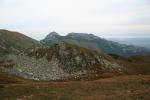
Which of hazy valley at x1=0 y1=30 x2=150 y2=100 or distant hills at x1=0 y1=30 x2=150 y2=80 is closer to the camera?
hazy valley at x1=0 y1=30 x2=150 y2=100

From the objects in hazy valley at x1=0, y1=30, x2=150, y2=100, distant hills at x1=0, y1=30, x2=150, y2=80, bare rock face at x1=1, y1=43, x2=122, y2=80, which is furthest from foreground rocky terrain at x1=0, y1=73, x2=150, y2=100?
bare rock face at x1=1, y1=43, x2=122, y2=80

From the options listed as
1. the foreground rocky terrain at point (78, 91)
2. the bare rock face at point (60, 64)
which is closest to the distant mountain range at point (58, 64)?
the bare rock face at point (60, 64)

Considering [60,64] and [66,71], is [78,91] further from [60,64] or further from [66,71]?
[60,64]

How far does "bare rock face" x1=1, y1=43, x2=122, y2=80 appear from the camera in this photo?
7544cm

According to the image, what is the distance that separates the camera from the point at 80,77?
241ft

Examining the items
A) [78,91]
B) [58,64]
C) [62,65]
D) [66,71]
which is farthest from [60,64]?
[78,91]

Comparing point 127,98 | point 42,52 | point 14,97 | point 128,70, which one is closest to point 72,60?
point 42,52

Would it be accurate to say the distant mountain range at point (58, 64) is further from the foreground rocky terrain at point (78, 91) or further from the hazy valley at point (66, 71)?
the foreground rocky terrain at point (78, 91)

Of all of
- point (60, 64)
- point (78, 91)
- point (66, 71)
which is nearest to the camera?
point (78, 91)

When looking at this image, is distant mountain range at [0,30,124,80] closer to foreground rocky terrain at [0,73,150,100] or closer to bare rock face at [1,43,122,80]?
bare rock face at [1,43,122,80]

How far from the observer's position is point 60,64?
8225 cm

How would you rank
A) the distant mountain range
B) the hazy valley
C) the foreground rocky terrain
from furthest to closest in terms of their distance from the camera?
the distant mountain range, the hazy valley, the foreground rocky terrain

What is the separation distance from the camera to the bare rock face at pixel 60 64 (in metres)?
75.4

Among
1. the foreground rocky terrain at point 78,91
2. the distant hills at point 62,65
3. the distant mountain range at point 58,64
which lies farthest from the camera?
the distant mountain range at point 58,64
